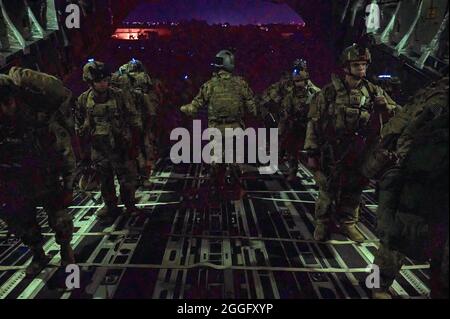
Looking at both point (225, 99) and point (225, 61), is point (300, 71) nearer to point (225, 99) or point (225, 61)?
point (225, 61)

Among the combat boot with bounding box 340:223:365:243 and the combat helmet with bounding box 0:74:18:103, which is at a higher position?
the combat helmet with bounding box 0:74:18:103

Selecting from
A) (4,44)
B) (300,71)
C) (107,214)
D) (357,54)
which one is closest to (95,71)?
(4,44)

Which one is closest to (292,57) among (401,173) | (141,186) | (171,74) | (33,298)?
(171,74)

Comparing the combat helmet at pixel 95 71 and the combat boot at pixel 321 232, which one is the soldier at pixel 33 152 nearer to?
the combat helmet at pixel 95 71

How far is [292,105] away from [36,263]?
455 cm

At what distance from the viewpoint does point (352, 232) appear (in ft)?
13.6

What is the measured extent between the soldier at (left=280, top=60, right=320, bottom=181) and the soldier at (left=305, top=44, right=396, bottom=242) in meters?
1.99

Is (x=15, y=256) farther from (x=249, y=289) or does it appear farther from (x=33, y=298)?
(x=249, y=289)

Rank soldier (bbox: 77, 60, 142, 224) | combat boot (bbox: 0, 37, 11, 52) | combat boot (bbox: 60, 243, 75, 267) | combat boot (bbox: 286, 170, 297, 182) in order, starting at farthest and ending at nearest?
combat boot (bbox: 286, 170, 297, 182) → combat boot (bbox: 0, 37, 11, 52) → soldier (bbox: 77, 60, 142, 224) → combat boot (bbox: 60, 243, 75, 267)

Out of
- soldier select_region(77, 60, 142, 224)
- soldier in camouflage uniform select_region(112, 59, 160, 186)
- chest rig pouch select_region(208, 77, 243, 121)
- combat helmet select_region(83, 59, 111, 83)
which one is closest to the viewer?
combat helmet select_region(83, 59, 111, 83)

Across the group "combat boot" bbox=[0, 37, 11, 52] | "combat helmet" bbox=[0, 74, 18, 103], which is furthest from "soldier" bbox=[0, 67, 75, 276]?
"combat boot" bbox=[0, 37, 11, 52]

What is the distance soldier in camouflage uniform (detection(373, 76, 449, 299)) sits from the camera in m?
2.02

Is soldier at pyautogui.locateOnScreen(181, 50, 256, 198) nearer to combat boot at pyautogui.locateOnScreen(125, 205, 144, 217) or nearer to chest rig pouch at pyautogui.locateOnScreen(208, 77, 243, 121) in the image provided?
chest rig pouch at pyautogui.locateOnScreen(208, 77, 243, 121)

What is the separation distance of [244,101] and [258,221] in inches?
74.3
